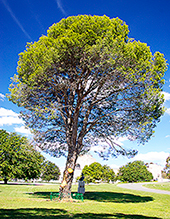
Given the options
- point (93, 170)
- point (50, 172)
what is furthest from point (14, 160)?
point (93, 170)

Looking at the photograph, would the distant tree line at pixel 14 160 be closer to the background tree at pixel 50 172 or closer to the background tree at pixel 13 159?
the background tree at pixel 13 159

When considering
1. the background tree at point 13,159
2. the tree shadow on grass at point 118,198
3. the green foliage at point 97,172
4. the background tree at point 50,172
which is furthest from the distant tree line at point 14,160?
the tree shadow on grass at point 118,198

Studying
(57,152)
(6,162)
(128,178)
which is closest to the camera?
(57,152)

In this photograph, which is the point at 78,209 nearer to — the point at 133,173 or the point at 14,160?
the point at 14,160

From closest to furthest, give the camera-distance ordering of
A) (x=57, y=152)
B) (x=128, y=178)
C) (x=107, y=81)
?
1. (x=107, y=81)
2. (x=57, y=152)
3. (x=128, y=178)

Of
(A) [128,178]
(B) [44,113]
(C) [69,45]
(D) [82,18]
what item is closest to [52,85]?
(B) [44,113]

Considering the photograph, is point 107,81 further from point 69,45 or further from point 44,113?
point 44,113

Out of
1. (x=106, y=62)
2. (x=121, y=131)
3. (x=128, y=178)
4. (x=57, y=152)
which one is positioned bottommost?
(x=128, y=178)

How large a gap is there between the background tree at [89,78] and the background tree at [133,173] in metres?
37.1

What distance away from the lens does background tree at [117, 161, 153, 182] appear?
4925 centimetres

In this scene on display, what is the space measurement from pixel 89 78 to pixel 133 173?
41.9m

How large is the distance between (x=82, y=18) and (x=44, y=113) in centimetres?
685

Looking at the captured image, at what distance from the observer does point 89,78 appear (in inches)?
539

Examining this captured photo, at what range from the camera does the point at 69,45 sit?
40.3 ft
